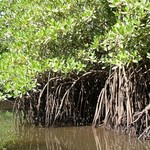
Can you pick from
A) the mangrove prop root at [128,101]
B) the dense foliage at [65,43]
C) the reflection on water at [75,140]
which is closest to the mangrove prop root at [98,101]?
the mangrove prop root at [128,101]

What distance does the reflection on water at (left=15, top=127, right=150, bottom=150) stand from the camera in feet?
17.7

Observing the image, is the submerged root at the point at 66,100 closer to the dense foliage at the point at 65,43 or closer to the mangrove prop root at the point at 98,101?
the mangrove prop root at the point at 98,101

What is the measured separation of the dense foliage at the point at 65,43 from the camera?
5.91m

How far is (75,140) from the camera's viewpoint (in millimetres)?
6078

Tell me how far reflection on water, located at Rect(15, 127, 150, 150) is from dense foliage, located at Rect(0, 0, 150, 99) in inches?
36.3

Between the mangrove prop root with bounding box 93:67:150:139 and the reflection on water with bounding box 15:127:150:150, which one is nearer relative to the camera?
the reflection on water with bounding box 15:127:150:150

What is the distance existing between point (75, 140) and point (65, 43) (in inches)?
81.2

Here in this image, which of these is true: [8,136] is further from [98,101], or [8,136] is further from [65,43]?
[65,43]

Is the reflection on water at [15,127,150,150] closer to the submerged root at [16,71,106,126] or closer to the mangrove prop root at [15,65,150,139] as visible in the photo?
the mangrove prop root at [15,65,150,139]

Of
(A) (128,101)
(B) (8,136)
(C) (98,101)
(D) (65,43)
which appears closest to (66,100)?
(C) (98,101)

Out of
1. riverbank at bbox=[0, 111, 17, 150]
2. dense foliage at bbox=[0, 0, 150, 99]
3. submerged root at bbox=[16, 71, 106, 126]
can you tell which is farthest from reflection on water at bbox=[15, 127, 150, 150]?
dense foliage at bbox=[0, 0, 150, 99]

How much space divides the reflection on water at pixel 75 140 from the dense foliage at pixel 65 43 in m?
0.92

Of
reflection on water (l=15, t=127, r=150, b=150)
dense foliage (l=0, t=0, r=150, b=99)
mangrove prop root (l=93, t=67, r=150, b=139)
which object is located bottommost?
reflection on water (l=15, t=127, r=150, b=150)

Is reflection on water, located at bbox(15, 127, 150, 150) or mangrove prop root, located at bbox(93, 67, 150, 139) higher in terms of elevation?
mangrove prop root, located at bbox(93, 67, 150, 139)
